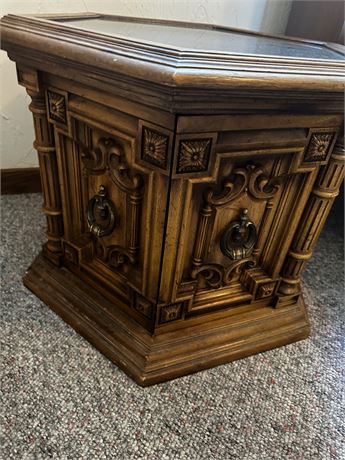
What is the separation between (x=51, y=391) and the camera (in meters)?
0.79

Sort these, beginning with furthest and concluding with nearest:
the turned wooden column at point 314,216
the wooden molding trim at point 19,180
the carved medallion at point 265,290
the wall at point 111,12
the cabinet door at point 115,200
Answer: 1. the wooden molding trim at point 19,180
2. the wall at point 111,12
3. the carved medallion at point 265,290
4. the turned wooden column at point 314,216
5. the cabinet door at point 115,200

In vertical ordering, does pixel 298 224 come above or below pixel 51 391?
above

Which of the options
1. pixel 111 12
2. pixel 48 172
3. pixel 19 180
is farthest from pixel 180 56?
pixel 19 180

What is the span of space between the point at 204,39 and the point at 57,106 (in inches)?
13.0

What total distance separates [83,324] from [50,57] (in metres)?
0.57

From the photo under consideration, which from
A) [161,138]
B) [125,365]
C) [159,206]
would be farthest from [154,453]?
[161,138]

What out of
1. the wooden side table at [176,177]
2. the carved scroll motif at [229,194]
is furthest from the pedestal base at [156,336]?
the carved scroll motif at [229,194]

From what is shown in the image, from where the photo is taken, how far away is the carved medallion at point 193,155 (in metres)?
0.59

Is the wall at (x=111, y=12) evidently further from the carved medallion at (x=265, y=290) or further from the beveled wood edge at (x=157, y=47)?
the carved medallion at (x=265, y=290)

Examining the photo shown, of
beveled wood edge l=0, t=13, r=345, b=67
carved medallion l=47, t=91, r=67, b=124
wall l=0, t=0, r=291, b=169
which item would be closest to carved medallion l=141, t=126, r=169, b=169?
beveled wood edge l=0, t=13, r=345, b=67

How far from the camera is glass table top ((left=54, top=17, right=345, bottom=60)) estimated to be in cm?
68

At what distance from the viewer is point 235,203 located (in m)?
0.74

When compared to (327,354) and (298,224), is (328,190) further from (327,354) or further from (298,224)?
(327,354)

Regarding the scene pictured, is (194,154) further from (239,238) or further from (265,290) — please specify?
(265,290)
